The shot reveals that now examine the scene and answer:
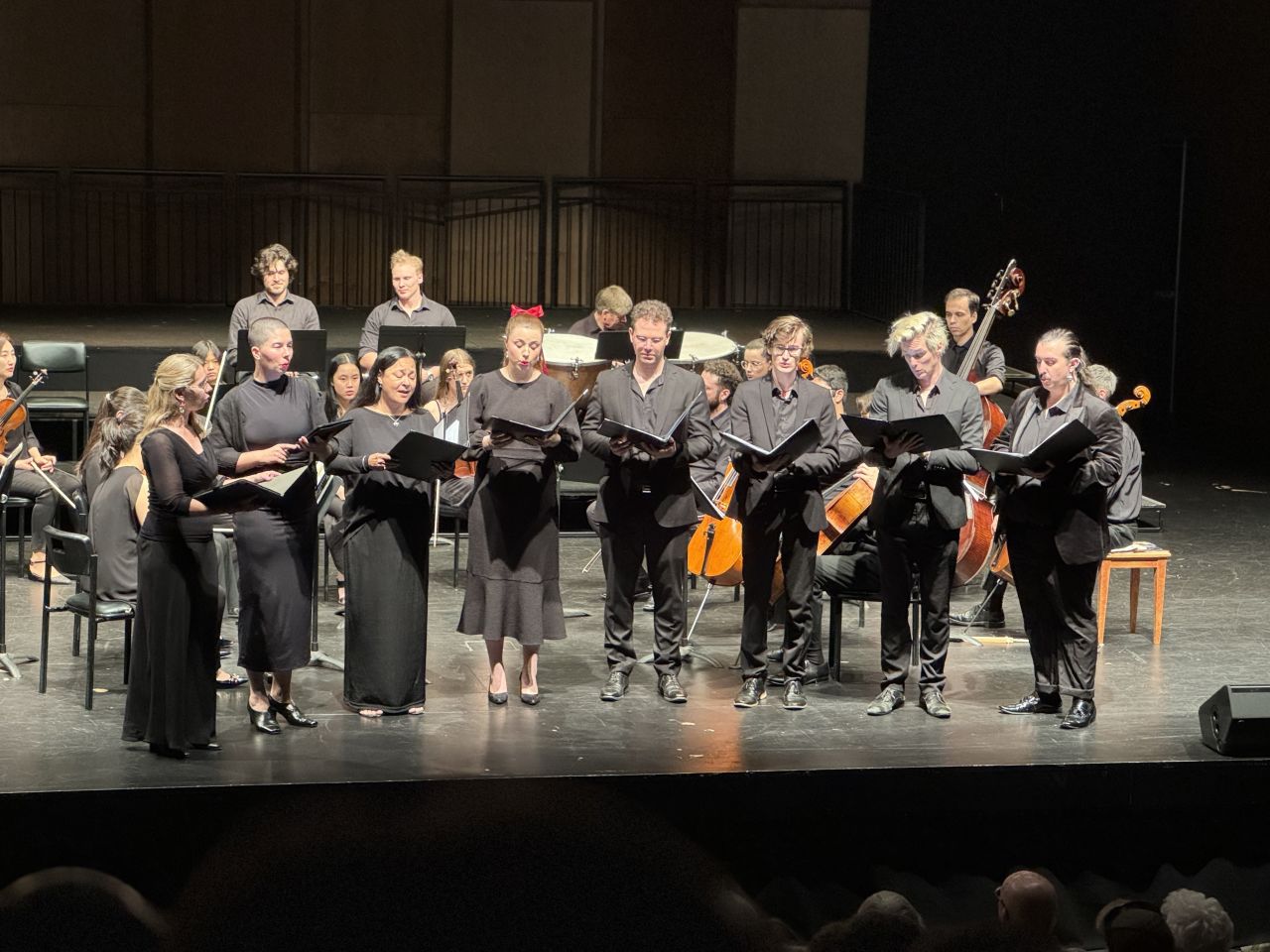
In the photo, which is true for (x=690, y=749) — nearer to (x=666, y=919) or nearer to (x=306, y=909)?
(x=666, y=919)

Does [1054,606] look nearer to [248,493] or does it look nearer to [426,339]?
[248,493]

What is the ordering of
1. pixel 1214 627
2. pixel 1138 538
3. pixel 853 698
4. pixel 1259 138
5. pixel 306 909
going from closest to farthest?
pixel 306 909 → pixel 853 698 → pixel 1214 627 → pixel 1138 538 → pixel 1259 138

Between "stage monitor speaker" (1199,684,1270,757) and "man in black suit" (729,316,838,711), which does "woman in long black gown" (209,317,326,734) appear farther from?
"stage monitor speaker" (1199,684,1270,757)

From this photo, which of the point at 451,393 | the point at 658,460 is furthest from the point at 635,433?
→ the point at 451,393

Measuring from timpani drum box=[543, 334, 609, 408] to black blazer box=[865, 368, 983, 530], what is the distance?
223cm

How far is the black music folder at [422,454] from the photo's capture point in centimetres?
536

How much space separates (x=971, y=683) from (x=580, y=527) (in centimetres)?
304

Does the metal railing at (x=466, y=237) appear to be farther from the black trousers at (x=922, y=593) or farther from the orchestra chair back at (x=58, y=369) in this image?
the black trousers at (x=922, y=593)

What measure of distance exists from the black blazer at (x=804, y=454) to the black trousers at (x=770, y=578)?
0.09ft

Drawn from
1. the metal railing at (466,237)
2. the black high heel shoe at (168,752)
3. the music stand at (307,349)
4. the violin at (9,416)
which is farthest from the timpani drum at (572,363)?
the metal railing at (466,237)

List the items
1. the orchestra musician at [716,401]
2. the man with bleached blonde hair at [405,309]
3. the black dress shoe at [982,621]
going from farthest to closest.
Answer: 1. the man with bleached blonde hair at [405,309]
2. the black dress shoe at [982,621]
3. the orchestra musician at [716,401]

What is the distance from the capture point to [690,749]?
5375 millimetres

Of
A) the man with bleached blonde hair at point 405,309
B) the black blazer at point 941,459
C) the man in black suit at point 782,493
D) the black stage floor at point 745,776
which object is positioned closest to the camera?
the black stage floor at point 745,776

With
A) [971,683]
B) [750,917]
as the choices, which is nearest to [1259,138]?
[971,683]
